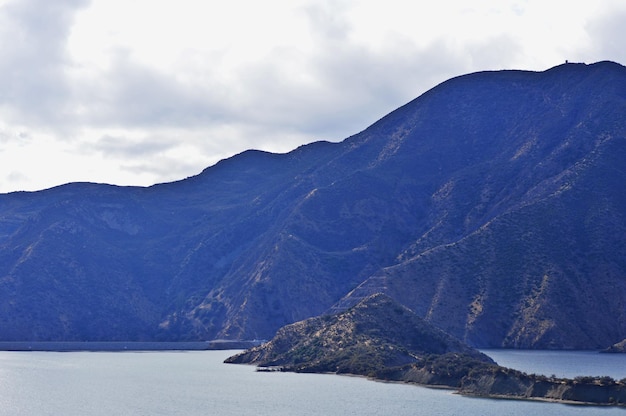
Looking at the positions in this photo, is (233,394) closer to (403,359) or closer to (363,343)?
(403,359)

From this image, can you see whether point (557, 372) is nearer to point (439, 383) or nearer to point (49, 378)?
point (439, 383)

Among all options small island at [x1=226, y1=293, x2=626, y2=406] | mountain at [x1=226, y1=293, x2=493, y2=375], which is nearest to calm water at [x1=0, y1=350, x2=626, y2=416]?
small island at [x1=226, y1=293, x2=626, y2=406]

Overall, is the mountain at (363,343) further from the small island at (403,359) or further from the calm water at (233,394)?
the calm water at (233,394)

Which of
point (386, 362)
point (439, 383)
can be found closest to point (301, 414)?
point (439, 383)

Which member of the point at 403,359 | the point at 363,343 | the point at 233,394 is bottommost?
the point at 233,394

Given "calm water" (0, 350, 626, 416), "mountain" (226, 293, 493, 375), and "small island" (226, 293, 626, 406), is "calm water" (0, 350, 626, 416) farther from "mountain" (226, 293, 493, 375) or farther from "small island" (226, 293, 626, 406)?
"mountain" (226, 293, 493, 375)

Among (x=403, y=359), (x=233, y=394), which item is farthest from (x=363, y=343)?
(x=233, y=394)
